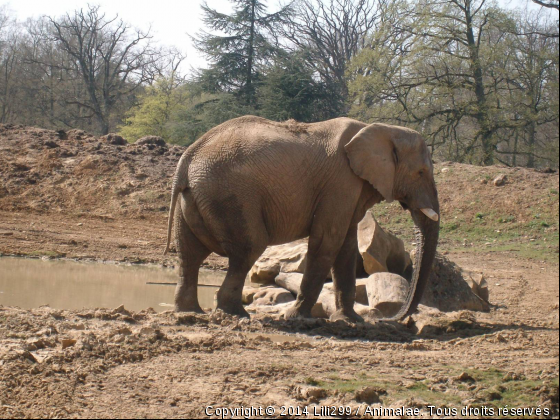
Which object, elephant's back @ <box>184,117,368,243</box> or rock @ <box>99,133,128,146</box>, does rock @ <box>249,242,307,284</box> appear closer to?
elephant's back @ <box>184,117,368,243</box>

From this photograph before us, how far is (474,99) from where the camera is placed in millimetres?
26141

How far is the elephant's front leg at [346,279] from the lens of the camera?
8242 mm

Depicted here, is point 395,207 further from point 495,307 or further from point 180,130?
point 180,130

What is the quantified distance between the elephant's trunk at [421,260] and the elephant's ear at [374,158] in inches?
22.4

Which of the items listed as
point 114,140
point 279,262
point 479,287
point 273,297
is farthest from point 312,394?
point 114,140

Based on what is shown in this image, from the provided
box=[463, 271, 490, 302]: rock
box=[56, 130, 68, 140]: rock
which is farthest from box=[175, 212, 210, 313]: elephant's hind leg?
box=[56, 130, 68, 140]: rock

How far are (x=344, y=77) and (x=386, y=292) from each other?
90.1 ft

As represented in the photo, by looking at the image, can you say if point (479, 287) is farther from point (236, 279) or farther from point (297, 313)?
point (236, 279)

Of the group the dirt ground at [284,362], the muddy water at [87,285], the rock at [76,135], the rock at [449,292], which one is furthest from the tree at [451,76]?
the rock at [449,292]

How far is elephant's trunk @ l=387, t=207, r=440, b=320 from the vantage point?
804 centimetres

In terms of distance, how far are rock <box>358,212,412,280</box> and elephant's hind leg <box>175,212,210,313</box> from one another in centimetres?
303

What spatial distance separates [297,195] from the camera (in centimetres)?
780

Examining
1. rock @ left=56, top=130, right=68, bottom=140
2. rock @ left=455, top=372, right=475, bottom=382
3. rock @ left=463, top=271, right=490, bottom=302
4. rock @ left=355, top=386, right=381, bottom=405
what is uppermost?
rock @ left=56, top=130, right=68, bottom=140

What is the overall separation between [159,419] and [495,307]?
7175mm
